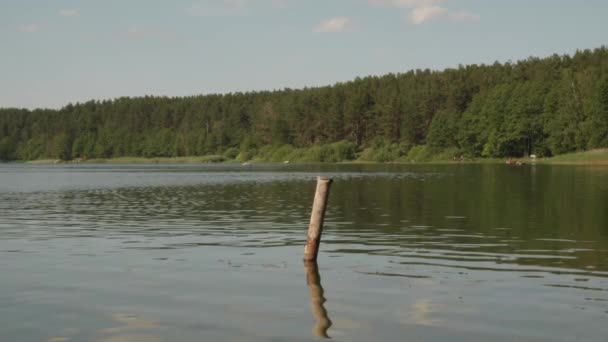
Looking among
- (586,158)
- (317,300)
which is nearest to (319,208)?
(317,300)

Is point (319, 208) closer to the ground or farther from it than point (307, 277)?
farther from it

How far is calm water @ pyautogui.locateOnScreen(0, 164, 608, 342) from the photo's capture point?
13.7 meters

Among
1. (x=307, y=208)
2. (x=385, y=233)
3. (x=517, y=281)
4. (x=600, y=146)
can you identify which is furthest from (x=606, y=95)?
(x=517, y=281)

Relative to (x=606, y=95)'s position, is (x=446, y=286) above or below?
below

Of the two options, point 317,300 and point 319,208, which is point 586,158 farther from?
point 317,300

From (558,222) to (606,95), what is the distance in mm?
119430

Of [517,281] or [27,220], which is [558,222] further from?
[27,220]

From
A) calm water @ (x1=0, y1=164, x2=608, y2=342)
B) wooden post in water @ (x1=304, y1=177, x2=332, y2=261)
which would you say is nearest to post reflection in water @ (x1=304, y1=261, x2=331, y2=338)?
calm water @ (x1=0, y1=164, x2=608, y2=342)

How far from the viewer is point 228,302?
16.0 metres

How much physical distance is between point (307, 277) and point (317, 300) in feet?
9.62

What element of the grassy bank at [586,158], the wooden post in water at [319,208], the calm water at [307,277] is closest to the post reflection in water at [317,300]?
the calm water at [307,277]

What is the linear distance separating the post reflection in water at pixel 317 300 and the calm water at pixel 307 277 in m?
0.05

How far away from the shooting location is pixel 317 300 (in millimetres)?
16094

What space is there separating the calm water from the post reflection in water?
0.05m
